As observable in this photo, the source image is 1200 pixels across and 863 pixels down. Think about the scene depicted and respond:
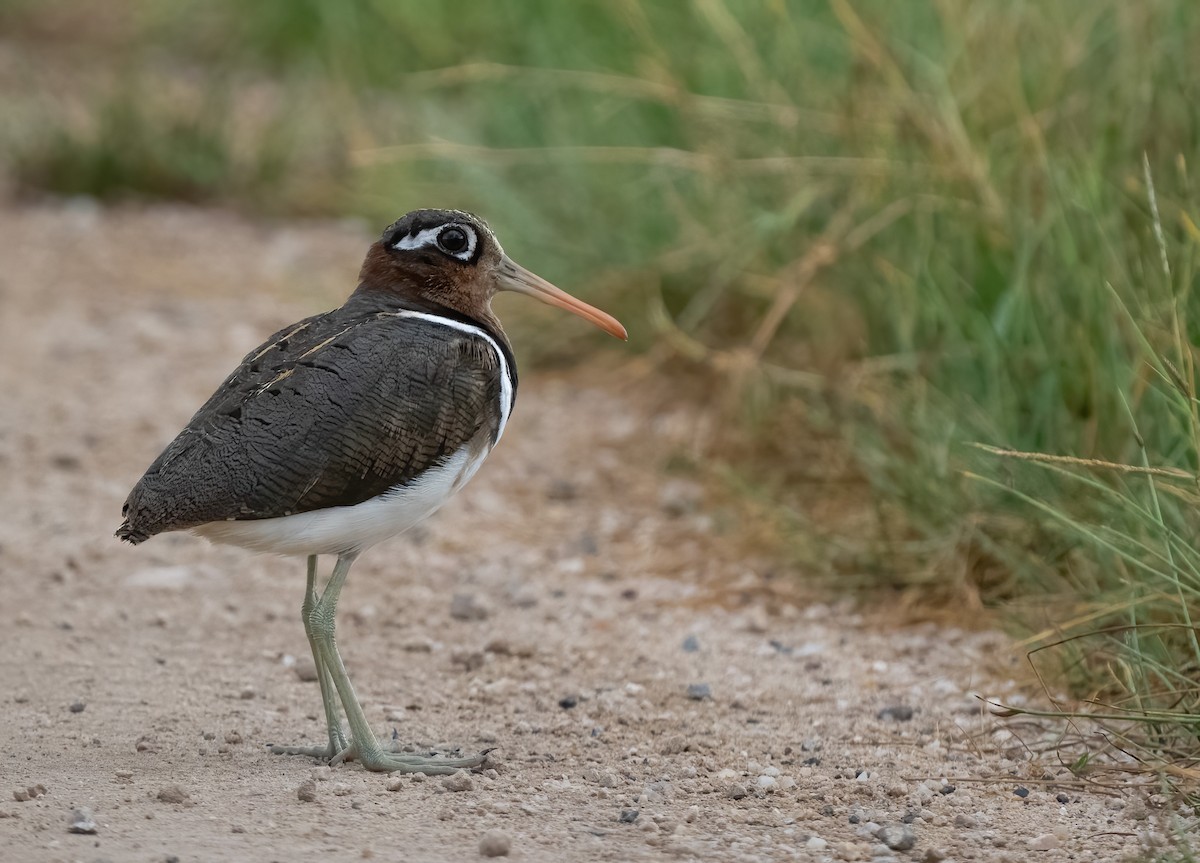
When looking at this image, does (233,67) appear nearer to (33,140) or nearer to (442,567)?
(33,140)

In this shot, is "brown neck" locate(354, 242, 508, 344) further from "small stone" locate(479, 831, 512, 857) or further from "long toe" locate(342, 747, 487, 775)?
"small stone" locate(479, 831, 512, 857)

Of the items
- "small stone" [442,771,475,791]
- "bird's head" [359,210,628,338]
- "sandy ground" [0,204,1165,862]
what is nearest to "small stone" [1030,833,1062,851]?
"sandy ground" [0,204,1165,862]

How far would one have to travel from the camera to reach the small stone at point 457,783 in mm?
4602

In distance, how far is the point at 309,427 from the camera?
15.4 feet

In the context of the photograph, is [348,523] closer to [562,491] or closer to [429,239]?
[429,239]

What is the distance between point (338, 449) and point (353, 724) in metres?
0.81

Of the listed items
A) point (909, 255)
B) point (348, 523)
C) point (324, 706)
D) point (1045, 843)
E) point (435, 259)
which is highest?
point (435, 259)

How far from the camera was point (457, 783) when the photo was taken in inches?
181

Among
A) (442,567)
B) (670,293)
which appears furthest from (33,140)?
(442,567)

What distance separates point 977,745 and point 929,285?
198 cm

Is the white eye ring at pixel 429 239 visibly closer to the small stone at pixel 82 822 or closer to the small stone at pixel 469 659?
the small stone at pixel 469 659

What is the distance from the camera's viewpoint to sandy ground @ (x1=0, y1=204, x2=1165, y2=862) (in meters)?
4.32

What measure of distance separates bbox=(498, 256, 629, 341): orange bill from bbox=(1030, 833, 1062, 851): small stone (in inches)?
79.7

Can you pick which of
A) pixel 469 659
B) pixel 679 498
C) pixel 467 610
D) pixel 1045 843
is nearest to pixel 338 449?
pixel 469 659
